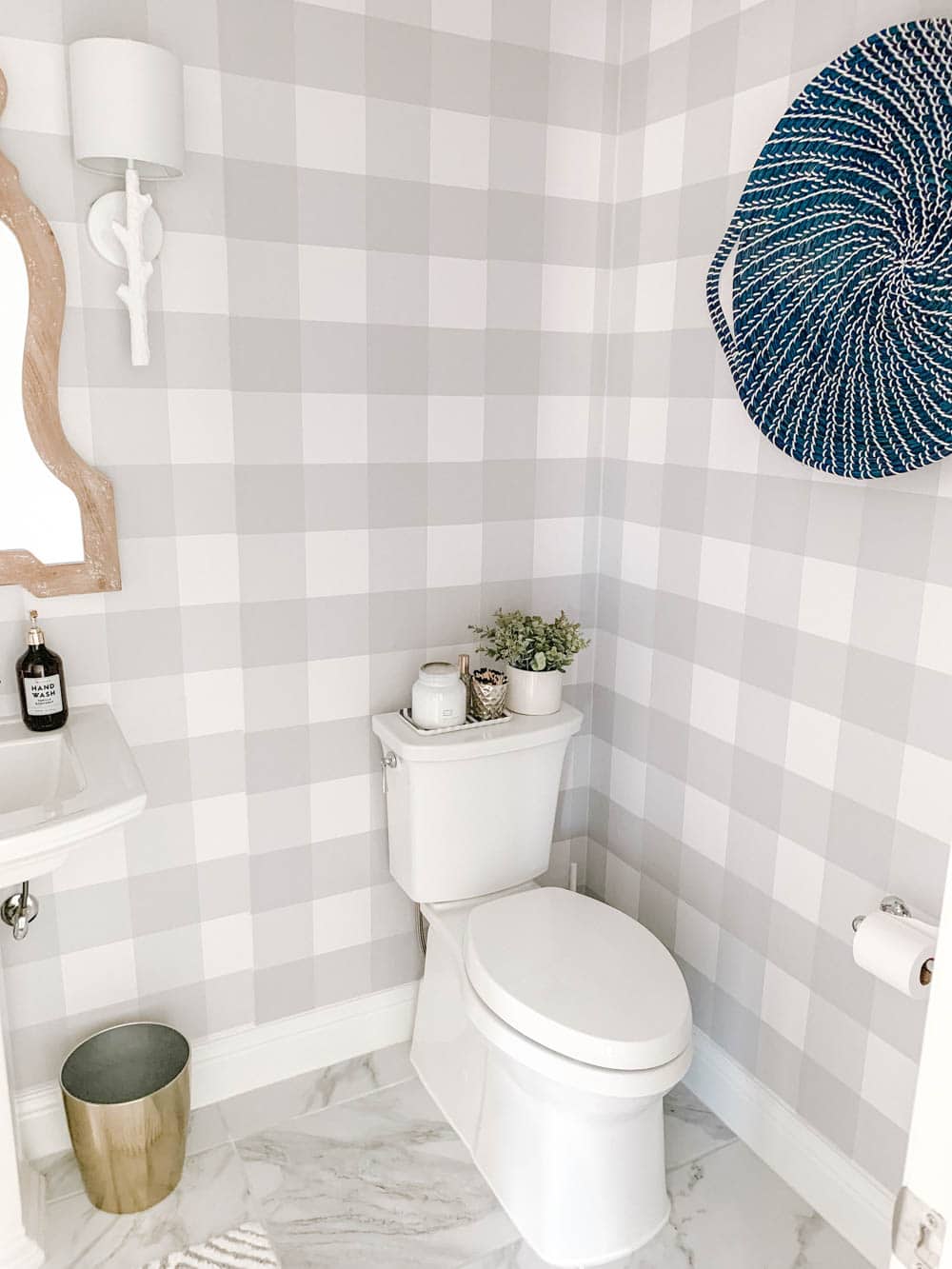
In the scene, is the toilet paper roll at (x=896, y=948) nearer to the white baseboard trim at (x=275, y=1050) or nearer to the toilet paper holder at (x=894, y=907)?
the toilet paper holder at (x=894, y=907)

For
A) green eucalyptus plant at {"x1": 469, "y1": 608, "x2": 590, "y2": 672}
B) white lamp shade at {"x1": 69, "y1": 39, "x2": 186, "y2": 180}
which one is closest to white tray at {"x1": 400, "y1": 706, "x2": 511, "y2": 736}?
green eucalyptus plant at {"x1": 469, "y1": 608, "x2": 590, "y2": 672}

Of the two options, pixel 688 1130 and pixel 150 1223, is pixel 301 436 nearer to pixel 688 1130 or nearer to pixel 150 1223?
pixel 150 1223

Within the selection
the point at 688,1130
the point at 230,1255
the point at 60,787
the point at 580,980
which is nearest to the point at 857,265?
the point at 580,980

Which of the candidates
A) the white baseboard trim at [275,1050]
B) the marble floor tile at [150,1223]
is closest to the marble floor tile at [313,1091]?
the white baseboard trim at [275,1050]

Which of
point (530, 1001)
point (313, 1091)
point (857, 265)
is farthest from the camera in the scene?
point (313, 1091)

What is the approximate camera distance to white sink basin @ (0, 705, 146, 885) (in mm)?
1363

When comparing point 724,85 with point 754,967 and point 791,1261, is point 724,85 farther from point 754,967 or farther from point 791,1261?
point 791,1261

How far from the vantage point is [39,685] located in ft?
5.58

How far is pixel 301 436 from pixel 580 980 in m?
1.12

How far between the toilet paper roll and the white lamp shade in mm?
1619

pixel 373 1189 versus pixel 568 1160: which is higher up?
pixel 568 1160

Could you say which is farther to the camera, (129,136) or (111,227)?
(111,227)

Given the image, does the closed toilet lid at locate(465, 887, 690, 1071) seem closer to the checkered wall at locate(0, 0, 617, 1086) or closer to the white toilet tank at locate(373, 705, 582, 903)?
the white toilet tank at locate(373, 705, 582, 903)

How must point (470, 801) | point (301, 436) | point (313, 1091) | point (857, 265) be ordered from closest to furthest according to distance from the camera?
point (857, 265)
point (301, 436)
point (470, 801)
point (313, 1091)
